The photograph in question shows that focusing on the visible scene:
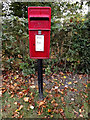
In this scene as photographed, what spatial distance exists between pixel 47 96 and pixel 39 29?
1.61 m

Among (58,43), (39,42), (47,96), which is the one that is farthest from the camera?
(58,43)

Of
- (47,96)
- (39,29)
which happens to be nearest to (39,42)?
(39,29)

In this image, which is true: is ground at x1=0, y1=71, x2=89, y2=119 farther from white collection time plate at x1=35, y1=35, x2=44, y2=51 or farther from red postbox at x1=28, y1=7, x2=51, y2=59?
white collection time plate at x1=35, y1=35, x2=44, y2=51

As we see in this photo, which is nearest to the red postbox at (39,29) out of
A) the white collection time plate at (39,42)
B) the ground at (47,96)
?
the white collection time plate at (39,42)

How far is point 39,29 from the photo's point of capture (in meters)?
1.80

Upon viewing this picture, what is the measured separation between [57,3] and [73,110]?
3.53 m

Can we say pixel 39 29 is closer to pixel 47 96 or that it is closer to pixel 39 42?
pixel 39 42

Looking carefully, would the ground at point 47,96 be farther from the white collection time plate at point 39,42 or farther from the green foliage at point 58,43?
the white collection time plate at point 39,42

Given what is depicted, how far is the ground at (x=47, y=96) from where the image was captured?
6.97 ft

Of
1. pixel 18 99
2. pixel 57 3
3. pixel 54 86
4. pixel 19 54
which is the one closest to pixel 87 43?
pixel 54 86

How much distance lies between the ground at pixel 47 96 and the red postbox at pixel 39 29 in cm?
110

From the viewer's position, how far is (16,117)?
203 centimetres

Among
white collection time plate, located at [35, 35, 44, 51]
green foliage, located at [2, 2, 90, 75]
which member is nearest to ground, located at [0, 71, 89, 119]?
green foliage, located at [2, 2, 90, 75]

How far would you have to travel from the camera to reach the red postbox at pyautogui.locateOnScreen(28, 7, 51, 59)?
5.71 ft
